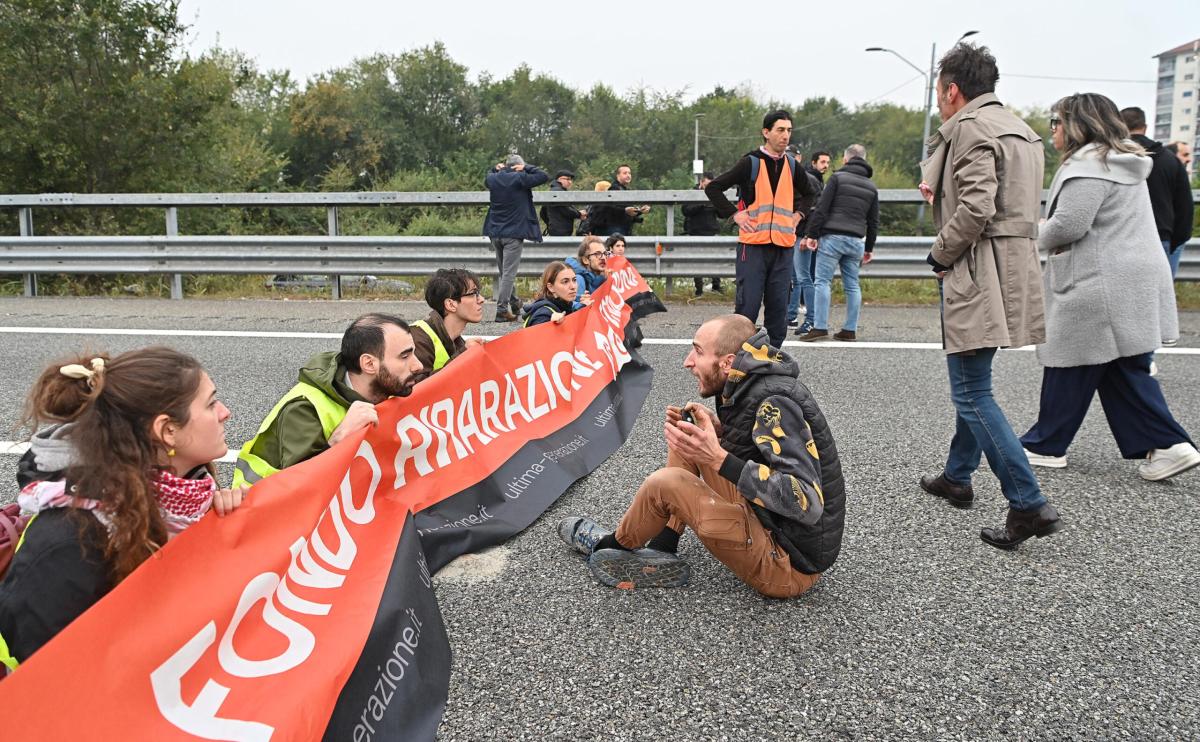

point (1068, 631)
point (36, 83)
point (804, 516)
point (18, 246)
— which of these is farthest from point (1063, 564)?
point (36, 83)

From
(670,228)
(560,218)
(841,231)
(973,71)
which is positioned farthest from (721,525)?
(560,218)

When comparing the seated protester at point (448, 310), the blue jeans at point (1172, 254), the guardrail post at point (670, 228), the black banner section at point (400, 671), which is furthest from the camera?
the guardrail post at point (670, 228)

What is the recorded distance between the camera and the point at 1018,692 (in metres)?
2.67

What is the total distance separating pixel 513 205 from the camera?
997cm

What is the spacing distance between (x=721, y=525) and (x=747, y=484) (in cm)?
31

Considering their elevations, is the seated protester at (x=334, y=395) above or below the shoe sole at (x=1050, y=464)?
above

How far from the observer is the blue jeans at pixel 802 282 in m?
9.05

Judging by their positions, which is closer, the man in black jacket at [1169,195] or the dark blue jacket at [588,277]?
the man in black jacket at [1169,195]

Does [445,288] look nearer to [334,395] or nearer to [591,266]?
[334,395]

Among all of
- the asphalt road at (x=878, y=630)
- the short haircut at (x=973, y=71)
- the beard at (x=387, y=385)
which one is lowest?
the asphalt road at (x=878, y=630)

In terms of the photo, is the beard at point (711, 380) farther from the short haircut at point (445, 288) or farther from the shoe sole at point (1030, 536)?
the short haircut at point (445, 288)

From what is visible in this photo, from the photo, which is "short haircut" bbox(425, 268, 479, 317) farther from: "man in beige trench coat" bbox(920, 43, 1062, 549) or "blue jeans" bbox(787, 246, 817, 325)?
"blue jeans" bbox(787, 246, 817, 325)

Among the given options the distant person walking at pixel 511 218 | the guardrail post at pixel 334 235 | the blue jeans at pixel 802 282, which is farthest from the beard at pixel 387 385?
the guardrail post at pixel 334 235

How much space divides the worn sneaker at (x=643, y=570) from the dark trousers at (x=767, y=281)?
3.72 metres
